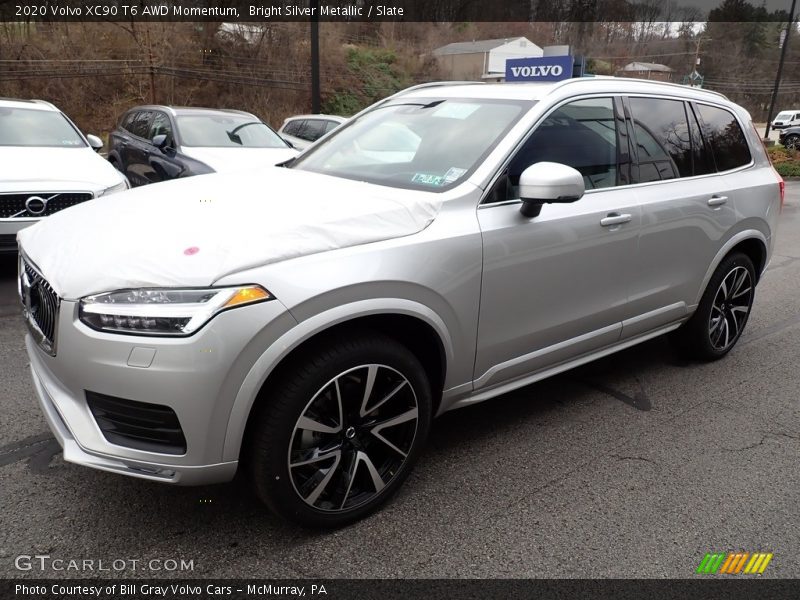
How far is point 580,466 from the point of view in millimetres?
3121

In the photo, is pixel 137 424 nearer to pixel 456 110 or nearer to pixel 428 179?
pixel 428 179

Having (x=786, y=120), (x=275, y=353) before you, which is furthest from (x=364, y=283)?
(x=786, y=120)

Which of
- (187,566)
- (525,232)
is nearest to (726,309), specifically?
(525,232)

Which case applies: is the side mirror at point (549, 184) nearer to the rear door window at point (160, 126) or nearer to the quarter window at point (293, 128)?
the rear door window at point (160, 126)

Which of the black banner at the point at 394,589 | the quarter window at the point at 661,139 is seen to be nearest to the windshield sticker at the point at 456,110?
the quarter window at the point at 661,139

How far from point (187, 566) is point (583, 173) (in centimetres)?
260

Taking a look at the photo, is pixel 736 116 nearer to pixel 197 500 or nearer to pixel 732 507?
pixel 732 507

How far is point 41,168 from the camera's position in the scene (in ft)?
19.1

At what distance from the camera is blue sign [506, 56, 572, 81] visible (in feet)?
12.0

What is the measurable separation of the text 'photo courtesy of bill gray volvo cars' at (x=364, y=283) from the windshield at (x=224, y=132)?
500cm

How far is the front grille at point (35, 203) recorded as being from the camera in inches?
211

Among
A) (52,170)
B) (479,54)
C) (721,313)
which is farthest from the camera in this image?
(479,54)

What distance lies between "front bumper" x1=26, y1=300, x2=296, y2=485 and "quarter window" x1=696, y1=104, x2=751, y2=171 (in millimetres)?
3308

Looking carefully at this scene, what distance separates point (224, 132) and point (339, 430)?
282 inches
